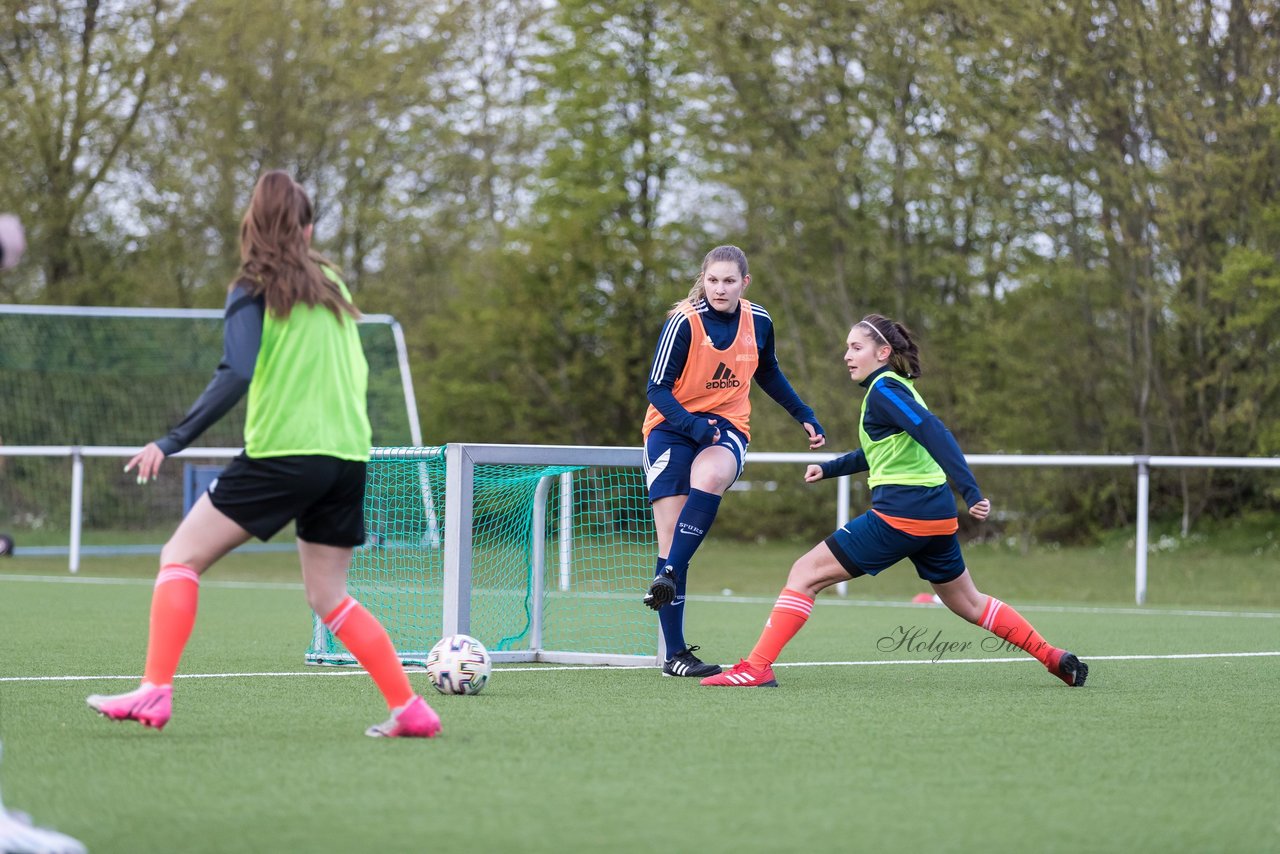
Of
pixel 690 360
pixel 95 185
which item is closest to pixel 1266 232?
pixel 690 360

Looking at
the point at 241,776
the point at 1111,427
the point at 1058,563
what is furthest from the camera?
the point at 1111,427

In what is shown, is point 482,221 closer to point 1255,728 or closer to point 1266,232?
point 1266,232

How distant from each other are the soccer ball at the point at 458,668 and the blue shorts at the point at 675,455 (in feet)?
4.10

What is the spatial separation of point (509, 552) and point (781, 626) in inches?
98.0

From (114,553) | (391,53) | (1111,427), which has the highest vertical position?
(391,53)

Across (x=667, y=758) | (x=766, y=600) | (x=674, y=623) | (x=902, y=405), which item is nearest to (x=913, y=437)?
(x=902, y=405)

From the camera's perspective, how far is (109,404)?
63.1 feet

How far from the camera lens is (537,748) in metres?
4.82

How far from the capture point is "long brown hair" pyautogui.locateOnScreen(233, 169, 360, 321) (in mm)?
4730

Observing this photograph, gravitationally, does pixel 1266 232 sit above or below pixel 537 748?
above

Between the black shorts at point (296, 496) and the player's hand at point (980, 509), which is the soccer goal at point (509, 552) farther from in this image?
the black shorts at point (296, 496)

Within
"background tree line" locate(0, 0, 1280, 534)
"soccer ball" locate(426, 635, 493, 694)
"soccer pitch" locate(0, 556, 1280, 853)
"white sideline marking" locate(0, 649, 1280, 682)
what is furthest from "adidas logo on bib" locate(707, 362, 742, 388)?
"background tree line" locate(0, 0, 1280, 534)

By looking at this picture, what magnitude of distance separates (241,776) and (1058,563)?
515 inches

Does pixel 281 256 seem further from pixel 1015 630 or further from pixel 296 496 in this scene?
pixel 1015 630
